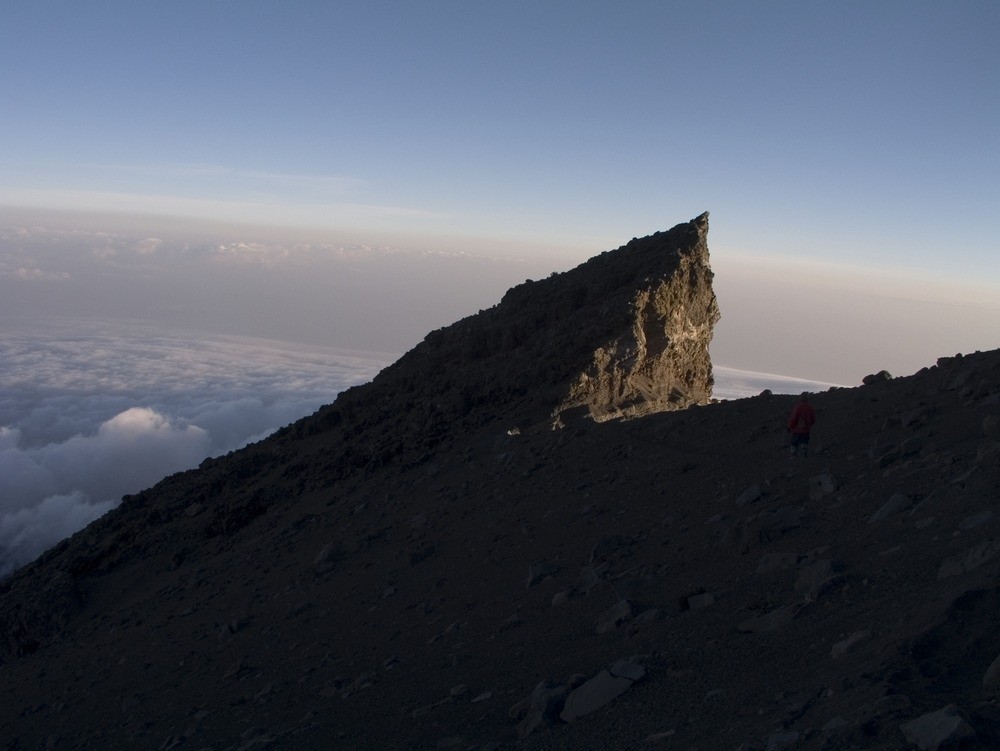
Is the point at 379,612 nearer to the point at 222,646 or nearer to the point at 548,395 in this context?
the point at 222,646

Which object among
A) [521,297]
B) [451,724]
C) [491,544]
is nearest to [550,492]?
[491,544]

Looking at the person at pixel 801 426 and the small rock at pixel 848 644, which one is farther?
the person at pixel 801 426

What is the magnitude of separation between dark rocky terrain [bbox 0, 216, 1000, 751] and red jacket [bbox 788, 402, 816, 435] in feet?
0.94

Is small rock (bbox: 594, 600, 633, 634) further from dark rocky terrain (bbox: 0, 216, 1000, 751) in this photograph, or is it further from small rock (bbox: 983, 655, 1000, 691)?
small rock (bbox: 983, 655, 1000, 691)

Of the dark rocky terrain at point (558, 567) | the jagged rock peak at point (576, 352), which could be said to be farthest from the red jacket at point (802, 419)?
the jagged rock peak at point (576, 352)

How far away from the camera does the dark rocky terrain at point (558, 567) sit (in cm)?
480

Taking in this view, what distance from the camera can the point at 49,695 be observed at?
996cm

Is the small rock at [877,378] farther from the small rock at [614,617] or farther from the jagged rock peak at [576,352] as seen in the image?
the small rock at [614,617]

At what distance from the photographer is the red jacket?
30.1 feet

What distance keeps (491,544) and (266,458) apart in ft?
25.1

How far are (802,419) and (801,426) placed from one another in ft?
0.28

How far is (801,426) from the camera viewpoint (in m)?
9.27

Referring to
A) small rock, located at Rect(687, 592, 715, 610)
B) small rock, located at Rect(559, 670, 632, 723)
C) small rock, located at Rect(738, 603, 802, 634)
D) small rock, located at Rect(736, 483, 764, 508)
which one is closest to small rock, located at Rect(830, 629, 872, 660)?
small rock, located at Rect(738, 603, 802, 634)

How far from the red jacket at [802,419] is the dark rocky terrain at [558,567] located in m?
0.29
